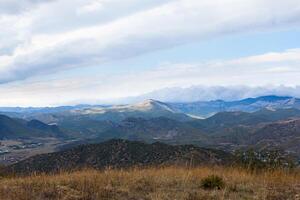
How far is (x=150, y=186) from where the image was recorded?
31.8ft

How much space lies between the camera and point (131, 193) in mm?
8984

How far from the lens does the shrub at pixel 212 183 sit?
9.78m

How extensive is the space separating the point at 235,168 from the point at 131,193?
448 centimetres

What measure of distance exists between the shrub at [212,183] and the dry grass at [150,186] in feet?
0.53

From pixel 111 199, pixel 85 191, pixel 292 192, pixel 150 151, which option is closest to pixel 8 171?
pixel 85 191

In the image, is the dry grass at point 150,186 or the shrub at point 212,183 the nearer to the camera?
the dry grass at point 150,186

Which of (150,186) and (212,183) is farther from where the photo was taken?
(212,183)

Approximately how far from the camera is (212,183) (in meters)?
9.86

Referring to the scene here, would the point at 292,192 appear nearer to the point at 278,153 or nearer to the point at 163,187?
the point at 163,187

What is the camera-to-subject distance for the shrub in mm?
9784

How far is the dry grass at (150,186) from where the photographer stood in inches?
338

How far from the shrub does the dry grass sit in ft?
0.53

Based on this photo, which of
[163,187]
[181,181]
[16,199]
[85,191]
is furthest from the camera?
[181,181]

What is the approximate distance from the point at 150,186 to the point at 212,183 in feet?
4.73
